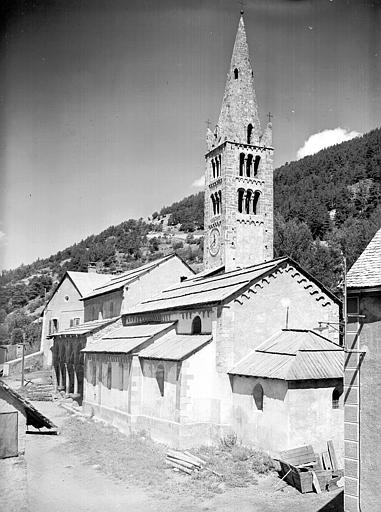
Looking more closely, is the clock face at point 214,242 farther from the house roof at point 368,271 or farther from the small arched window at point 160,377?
the house roof at point 368,271

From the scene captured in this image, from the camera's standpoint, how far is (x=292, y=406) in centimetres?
2197

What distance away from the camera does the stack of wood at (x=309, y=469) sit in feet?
63.6

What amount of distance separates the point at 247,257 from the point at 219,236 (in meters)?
3.01

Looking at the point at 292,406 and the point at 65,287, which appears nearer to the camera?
the point at 292,406

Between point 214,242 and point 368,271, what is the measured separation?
108 ft

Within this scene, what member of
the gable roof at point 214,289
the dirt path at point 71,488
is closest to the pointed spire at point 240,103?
the gable roof at point 214,289

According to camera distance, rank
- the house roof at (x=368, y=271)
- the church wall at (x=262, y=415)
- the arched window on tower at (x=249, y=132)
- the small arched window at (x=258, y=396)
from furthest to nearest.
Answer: the arched window on tower at (x=249, y=132)
the small arched window at (x=258, y=396)
the church wall at (x=262, y=415)
the house roof at (x=368, y=271)

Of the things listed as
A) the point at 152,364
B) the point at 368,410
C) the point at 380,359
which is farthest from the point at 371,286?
the point at 152,364

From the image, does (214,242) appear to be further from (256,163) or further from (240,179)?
(256,163)

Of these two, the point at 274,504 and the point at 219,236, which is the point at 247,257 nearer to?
the point at 219,236

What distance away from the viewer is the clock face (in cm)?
4652

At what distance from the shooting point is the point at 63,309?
2338 inches

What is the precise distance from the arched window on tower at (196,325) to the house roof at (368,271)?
14762 mm

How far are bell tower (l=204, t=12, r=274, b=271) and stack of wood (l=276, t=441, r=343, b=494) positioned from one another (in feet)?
81.0
